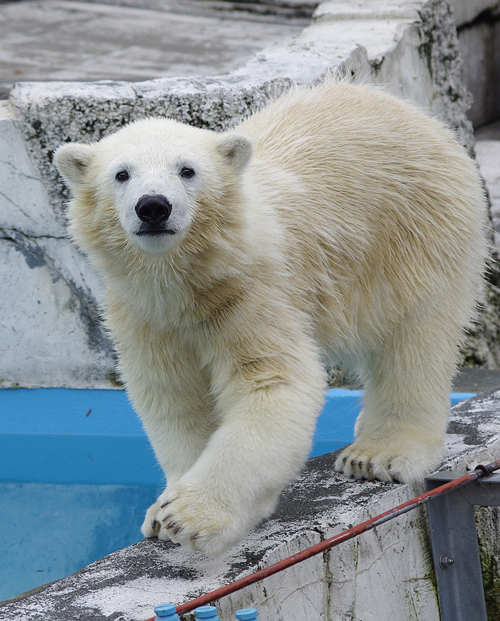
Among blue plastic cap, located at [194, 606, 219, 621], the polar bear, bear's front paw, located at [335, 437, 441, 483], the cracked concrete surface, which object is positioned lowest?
blue plastic cap, located at [194, 606, 219, 621]

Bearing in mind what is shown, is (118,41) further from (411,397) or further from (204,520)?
(204,520)

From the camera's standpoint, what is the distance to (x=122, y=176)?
2250 millimetres

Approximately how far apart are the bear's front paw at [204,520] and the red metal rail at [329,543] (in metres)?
0.13

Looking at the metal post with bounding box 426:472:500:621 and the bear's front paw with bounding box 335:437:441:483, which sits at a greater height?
the bear's front paw with bounding box 335:437:441:483

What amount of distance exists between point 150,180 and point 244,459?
76 centimetres

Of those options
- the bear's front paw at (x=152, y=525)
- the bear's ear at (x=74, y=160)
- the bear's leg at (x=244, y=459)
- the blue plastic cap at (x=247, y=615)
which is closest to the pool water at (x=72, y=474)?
the bear's front paw at (x=152, y=525)

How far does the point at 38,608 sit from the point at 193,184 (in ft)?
3.83

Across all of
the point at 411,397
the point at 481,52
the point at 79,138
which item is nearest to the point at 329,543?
the point at 411,397

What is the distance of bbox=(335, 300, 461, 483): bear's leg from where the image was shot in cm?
275

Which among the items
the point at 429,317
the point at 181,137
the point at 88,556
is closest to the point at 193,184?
the point at 181,137

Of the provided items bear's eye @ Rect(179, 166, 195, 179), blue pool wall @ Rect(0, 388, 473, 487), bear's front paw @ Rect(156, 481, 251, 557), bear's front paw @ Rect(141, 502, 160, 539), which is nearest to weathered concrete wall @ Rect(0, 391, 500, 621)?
bear's front paw @ Rect(141, 502, 160, 539)

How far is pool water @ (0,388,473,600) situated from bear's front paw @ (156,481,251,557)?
1423 millimetres

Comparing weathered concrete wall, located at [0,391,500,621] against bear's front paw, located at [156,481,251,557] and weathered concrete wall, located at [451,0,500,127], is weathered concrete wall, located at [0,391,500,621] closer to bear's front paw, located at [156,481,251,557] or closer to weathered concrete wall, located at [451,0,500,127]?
bear's front paw, located at [156,481,251,557]

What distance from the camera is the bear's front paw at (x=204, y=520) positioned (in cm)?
207
